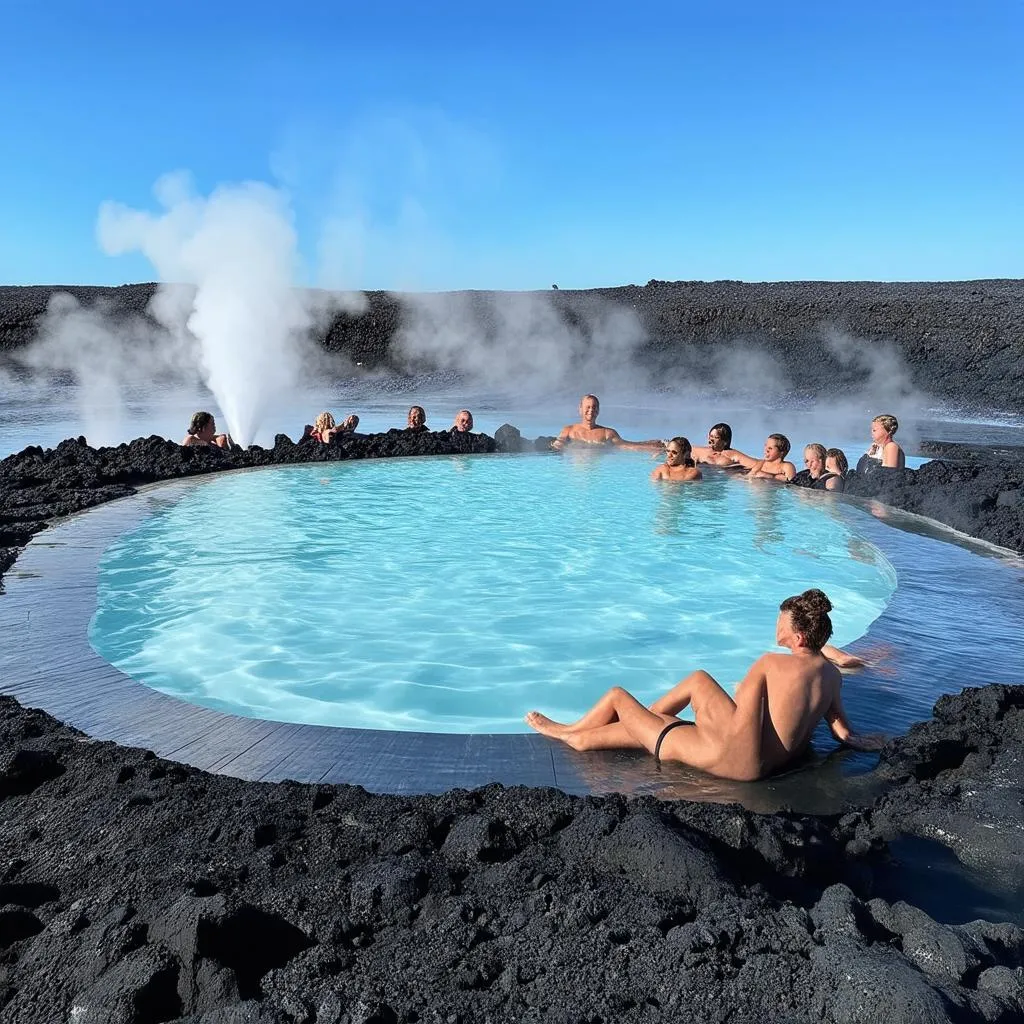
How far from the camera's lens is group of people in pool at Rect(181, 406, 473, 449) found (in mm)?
11109

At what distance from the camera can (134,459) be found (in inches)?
406

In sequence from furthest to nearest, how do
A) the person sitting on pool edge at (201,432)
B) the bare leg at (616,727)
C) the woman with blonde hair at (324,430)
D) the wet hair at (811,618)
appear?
the woman with blonde hair at (324,430) < the person sitting on pool edge at (201,432) < the bare leg at (616,727) < the wet hair at (811,618)

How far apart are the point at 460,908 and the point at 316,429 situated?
33.1 ft

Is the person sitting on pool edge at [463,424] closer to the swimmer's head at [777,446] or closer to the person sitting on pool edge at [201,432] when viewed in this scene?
the person sitting on pool edge at [201,432]

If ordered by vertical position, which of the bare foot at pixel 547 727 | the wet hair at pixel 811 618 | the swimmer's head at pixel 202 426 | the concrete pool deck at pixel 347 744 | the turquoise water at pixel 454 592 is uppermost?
the wet hair at pixel 811 618

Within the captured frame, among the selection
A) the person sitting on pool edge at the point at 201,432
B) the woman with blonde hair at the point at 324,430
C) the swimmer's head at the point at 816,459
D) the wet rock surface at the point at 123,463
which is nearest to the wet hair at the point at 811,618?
the wet rock surface at the point at 123,463

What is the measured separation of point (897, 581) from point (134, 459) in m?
7.57

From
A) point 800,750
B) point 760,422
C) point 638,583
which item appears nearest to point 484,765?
point 800,750

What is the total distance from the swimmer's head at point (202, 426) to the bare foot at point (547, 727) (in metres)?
8.00

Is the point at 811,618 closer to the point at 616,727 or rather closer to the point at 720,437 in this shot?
the point at 616,727

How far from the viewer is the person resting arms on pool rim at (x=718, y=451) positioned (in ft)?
37.0

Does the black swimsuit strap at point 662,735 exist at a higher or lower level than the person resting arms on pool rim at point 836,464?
higher

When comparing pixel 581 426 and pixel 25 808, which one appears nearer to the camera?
pixel 25 808

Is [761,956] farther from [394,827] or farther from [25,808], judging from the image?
[25,808]
